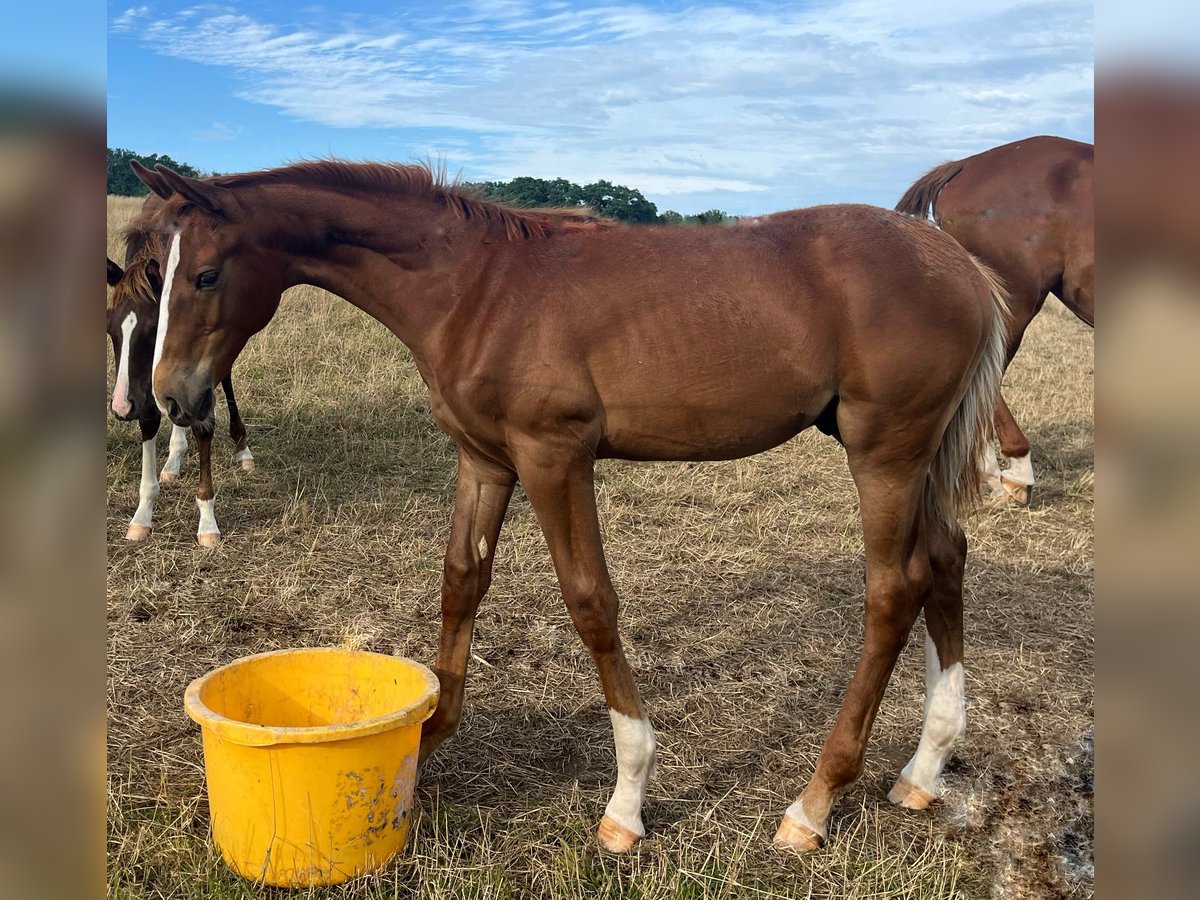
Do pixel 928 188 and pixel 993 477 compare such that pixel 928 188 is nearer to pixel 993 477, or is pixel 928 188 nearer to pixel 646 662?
pixel 993 477

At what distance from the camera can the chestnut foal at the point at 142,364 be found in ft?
14.9

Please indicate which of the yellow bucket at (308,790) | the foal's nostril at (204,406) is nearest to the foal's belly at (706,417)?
Answer: the yellow bucket at (308,790)

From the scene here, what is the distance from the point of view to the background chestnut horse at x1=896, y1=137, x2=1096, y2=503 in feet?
20.2

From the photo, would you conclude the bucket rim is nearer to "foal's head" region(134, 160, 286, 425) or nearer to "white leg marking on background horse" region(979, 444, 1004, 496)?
"foal's head" region(134, 160, 286, 425)

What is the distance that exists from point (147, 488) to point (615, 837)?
13.7ft

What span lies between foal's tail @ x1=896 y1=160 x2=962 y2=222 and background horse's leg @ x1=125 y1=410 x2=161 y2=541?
5.39 metres

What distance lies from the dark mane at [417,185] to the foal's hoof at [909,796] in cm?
210

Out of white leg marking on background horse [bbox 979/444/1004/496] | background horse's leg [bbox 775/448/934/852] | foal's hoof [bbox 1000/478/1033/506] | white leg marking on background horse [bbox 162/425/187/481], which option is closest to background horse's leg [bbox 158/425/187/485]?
white leg marking on background horse [bbox 162/425/187/481]

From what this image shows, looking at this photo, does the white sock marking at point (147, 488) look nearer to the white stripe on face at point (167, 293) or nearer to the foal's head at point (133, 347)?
the foal's head at point (133, 347)

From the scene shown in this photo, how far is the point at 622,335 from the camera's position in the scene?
8.87 feet

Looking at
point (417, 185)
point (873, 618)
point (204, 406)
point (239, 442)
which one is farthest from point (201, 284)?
point (239, 442)
